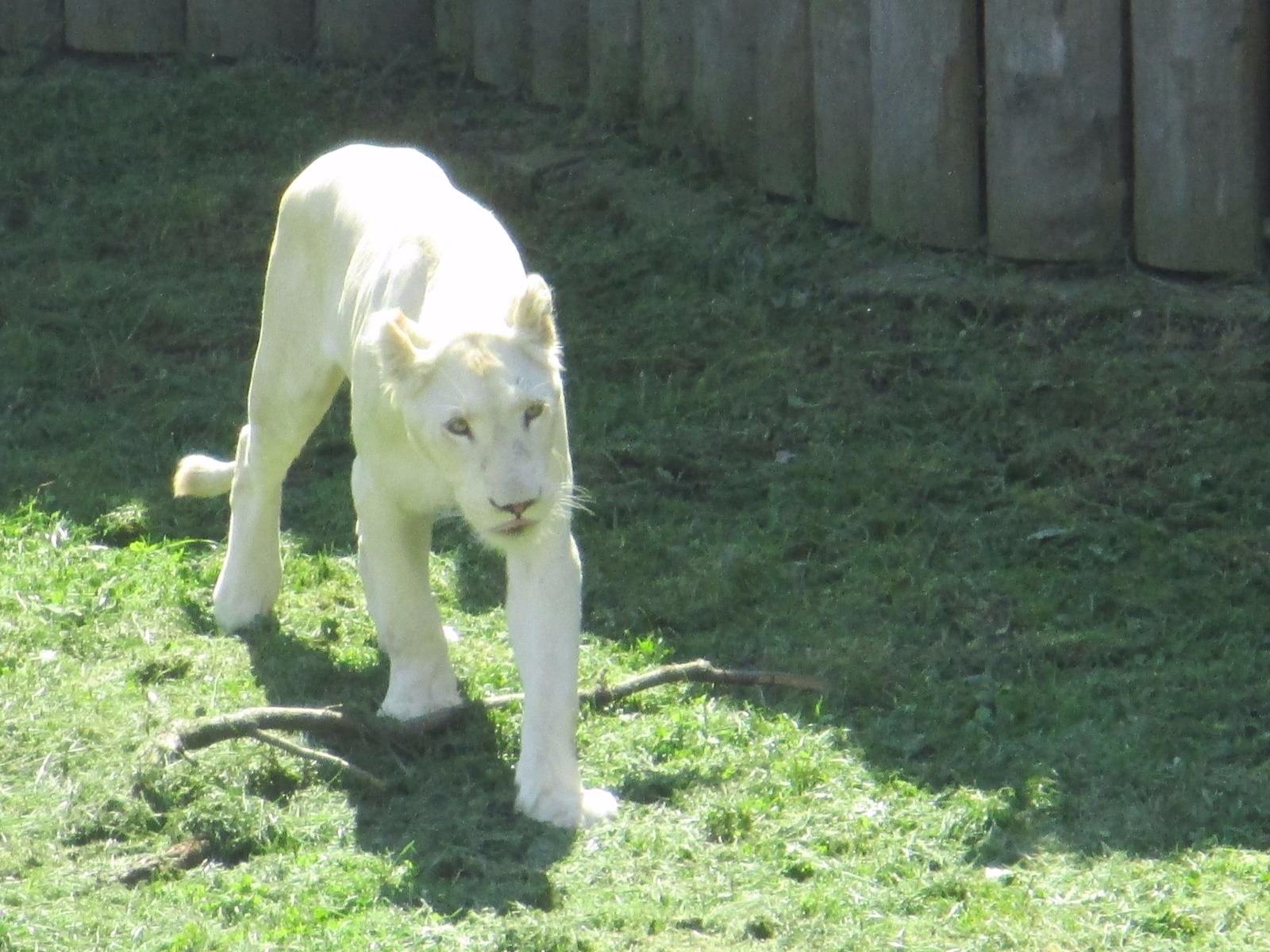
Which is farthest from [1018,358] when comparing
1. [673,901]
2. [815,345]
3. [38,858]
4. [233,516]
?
[38,858]

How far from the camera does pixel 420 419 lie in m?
A: 4.79

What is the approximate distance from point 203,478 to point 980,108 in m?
3.56

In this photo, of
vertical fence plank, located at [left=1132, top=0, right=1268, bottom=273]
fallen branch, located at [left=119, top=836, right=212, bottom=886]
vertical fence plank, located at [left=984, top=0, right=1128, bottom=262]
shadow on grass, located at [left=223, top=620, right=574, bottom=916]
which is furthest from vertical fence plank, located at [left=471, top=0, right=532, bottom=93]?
fallen branch, located at [left=119, top=836, right=212, bottom=886]

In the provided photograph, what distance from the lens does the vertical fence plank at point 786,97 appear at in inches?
342

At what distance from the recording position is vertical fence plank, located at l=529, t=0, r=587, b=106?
9.77 meters

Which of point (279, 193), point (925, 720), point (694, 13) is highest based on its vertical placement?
point (694, 13)

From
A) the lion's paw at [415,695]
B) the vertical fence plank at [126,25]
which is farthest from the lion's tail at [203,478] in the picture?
the vertical fence plank at [126,25]

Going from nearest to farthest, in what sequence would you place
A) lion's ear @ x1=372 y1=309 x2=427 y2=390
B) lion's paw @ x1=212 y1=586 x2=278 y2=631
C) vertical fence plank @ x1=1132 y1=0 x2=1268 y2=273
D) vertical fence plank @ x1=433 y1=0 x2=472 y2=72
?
lion's ear @ x1=372 y1=309 x2=427 y2=390 → lion's paw @ x1=212 y1=586 x2=278 y2=631 → vertical fence plank @ x1=1132 y1=0 x2=1268 y2=273 → vertical fence plank @ x1=433 y1=0 x2=472 y2=72

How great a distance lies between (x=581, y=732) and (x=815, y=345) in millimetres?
3040

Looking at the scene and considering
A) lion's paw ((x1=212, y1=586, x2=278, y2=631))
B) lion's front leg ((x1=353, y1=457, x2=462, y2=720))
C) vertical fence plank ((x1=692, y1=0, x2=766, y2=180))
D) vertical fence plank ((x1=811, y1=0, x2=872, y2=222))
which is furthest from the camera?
vertical fence plank ((x1=692, y1=0, x2=766, y2=180))

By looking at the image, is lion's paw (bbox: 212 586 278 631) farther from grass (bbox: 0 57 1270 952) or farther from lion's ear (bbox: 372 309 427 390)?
lion's ear (bbox: 372 309 427 390)

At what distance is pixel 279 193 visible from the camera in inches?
374

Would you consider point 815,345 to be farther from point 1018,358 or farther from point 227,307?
point 227,307

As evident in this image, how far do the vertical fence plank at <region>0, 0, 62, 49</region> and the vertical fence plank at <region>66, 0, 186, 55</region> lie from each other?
0.07 metres
